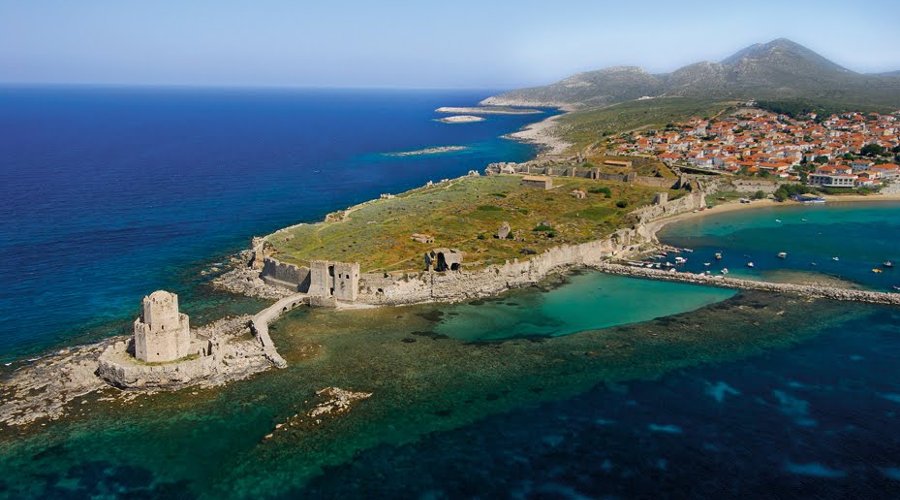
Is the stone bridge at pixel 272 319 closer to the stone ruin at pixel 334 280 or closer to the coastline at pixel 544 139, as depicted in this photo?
the stone ruin at pixel 334 280

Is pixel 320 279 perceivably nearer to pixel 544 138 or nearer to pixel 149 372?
pixel 149 372

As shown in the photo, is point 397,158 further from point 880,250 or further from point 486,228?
point 880,250

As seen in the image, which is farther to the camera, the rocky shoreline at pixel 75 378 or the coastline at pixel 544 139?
the coastline at pixel 544 139

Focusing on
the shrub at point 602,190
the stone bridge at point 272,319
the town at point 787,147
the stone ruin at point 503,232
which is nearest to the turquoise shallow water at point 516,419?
the stone bridge at point 272,319

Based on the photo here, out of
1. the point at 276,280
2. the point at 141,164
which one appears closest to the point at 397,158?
the point at 141,164

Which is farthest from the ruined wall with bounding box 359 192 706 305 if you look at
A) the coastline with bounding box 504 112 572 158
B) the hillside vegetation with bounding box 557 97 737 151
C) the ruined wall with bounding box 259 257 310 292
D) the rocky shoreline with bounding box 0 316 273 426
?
the hillside vegetation with bounding box 557 97 737 151

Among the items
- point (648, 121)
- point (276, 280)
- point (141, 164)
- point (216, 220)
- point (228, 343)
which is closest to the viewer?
point (228, 343)

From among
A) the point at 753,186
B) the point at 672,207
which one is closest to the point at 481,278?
the point at 672,207
